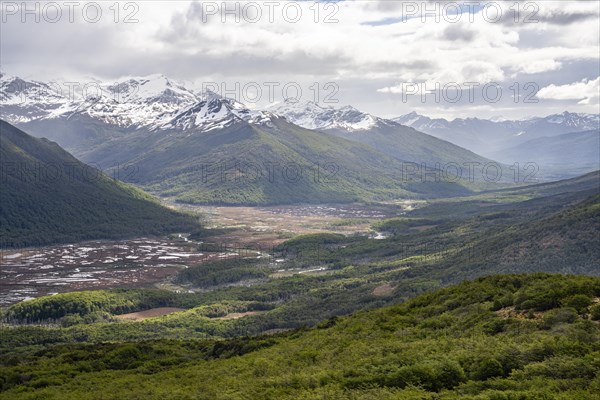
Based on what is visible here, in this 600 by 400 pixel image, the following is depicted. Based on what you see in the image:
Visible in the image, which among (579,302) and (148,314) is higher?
(579,302)

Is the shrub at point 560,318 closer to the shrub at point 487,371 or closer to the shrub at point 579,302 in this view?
the shrub at point 579,302

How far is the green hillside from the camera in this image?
1645 inches

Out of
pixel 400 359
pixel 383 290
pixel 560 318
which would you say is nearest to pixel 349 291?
pixel 383 290

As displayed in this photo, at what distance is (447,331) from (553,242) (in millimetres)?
118271

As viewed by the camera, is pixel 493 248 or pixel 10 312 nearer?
pixel 10 312

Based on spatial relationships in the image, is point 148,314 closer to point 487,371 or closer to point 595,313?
point 595,313

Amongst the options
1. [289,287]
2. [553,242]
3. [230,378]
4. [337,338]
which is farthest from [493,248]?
[230,378]

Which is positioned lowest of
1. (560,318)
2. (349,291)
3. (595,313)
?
(349,291)

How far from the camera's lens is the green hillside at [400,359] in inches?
1645

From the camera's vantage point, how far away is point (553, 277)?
70.1m

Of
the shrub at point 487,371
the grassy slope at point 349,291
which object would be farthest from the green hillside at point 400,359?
the grassy slope at point 349,291

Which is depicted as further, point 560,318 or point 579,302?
point 579,302

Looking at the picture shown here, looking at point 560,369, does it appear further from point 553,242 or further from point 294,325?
point 553,242

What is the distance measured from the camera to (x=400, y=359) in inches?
1938
